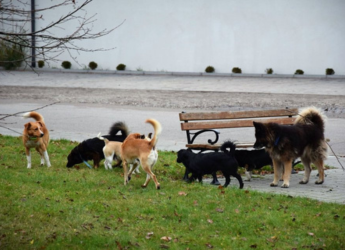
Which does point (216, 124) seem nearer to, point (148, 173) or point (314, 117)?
point (314, 117)

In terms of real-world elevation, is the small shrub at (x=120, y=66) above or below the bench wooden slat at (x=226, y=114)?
above

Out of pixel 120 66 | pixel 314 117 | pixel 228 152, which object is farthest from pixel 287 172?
pixel 120 66

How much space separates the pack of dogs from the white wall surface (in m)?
21.1

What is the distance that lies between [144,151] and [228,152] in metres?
1.44

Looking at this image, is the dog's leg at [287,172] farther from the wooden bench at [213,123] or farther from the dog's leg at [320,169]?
the wooden bench at [213,123]

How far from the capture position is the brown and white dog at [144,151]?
7.99 m

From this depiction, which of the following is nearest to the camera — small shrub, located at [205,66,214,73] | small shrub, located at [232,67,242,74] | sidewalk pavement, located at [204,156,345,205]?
sidewalk pavement, located at [204,156,345,205]

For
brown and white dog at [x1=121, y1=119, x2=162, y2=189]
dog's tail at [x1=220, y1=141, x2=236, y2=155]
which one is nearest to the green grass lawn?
brown and white dog at [x1=121, y1=119, x2=162, y2=189]

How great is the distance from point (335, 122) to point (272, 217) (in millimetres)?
10732

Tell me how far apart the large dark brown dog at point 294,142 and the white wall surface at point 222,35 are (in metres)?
21.4

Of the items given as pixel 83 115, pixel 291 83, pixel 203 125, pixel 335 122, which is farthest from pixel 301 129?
pixel 291 83

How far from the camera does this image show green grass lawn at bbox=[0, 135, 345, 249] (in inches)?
230

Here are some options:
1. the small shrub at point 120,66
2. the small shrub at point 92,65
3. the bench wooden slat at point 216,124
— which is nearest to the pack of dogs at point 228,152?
the bench wooden slat at point 216,124

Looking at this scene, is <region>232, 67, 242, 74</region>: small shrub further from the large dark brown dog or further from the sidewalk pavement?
the large dark brown dog
